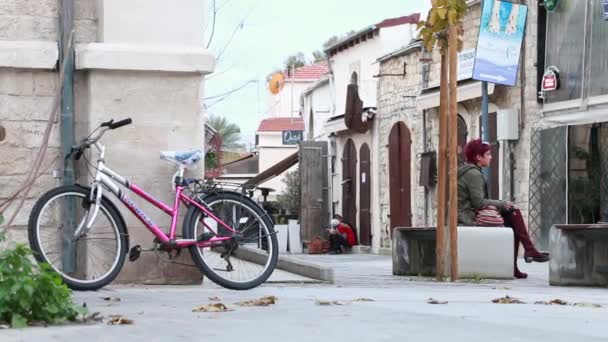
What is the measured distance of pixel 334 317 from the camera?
7719 mm

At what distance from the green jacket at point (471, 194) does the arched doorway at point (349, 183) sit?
29.0 m

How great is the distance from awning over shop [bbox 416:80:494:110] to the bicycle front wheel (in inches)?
747

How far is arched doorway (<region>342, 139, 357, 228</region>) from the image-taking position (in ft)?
144

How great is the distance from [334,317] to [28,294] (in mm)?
1673

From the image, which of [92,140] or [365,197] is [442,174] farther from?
[365,197]

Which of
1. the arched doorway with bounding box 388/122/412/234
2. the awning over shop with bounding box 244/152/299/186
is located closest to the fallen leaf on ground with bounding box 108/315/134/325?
the arched doorway with bounding box 388/122/412/234

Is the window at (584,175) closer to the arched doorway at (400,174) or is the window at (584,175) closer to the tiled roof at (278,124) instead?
the arched doorway at (400,174)

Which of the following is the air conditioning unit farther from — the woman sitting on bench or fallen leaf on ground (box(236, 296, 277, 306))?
fallen leaf on ground (box(236, 296, 277, 306))

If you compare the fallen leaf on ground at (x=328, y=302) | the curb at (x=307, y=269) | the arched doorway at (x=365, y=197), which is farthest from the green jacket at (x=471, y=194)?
the arched doorway at (x=365, y=197)

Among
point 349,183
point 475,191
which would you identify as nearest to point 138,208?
point 475,191

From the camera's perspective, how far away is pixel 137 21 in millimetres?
10711

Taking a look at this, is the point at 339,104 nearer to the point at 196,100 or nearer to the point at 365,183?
the point at 365,183

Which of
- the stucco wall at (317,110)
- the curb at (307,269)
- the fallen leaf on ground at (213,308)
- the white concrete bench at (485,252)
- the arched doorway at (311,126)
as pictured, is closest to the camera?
the fallen leaf on ground at (213,308)

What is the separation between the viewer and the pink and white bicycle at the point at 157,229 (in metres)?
10.1
